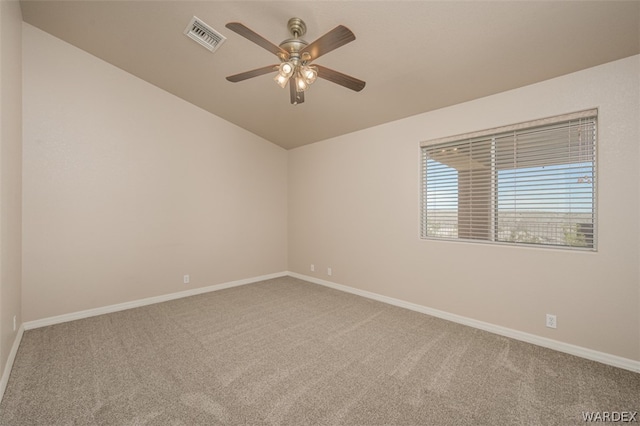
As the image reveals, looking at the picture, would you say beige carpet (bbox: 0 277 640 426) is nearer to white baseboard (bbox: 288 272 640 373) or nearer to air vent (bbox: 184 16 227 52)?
white baseboard (bbox: 288 272 640 373)

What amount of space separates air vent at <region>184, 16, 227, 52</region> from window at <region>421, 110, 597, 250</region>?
8.70 ft

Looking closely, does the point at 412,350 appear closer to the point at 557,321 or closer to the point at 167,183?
the point at 557,321

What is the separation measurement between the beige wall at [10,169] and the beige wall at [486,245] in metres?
3.65

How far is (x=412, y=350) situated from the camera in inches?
98.8

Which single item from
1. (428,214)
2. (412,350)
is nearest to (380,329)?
(412,350)

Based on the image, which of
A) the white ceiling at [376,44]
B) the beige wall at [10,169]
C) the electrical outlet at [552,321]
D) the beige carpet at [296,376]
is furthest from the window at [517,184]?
the beige wall at [10,169]

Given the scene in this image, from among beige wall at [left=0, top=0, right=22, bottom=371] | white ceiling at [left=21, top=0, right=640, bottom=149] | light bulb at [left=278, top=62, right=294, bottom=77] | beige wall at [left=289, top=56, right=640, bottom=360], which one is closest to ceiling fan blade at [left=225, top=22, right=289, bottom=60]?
light bulb at [left=278, top=62, right=294, bottom=77]

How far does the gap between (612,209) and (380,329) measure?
2332 millimetres

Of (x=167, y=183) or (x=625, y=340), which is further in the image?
(x=167, y=183)

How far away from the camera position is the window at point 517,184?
97.7 inches

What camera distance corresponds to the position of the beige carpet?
1714 millimetres

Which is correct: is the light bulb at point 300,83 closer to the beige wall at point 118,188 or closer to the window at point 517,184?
the window at point 517,184

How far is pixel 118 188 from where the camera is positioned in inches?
138

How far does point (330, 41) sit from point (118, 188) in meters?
3.29
